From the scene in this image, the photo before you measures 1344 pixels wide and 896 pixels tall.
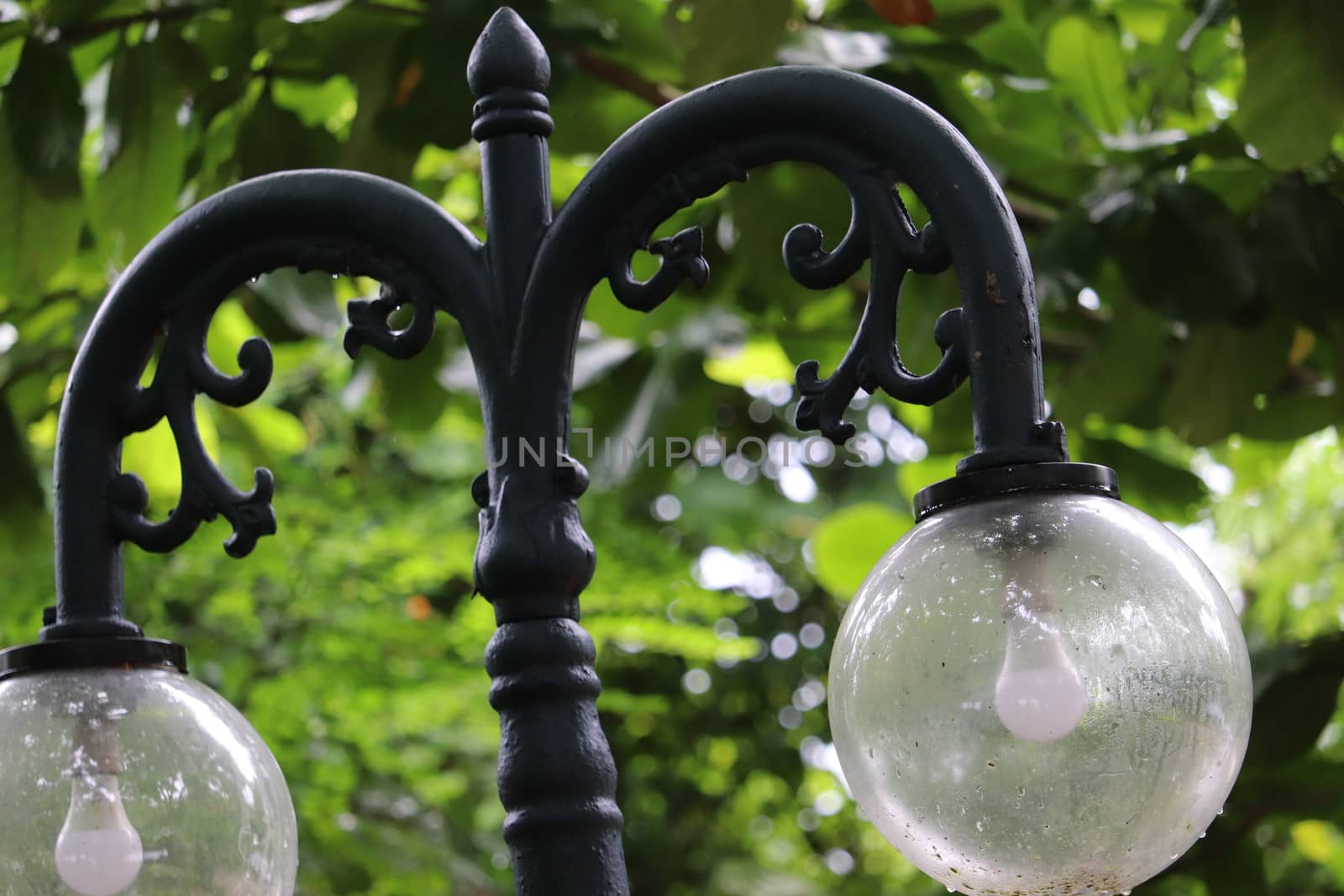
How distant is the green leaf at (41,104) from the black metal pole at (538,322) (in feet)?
2.32

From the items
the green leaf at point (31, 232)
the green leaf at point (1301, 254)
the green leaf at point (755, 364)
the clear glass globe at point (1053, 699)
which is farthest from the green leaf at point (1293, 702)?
the green leaf at point (31, 232)

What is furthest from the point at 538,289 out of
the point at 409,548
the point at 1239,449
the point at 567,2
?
the point at 409,548

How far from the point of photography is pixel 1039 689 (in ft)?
3.74

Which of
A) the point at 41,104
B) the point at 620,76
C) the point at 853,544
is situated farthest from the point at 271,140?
the point at 853,544

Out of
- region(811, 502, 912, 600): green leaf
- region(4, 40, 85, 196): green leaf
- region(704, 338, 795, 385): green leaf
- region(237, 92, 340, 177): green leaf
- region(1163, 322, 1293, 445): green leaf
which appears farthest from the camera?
region(811, 502, 912, 600): green leaf

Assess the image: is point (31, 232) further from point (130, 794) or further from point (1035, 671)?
point (1035, 671)

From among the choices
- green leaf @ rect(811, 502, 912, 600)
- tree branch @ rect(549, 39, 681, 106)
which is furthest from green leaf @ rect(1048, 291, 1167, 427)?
green leaf @ rect(811, 502, 912, 600)

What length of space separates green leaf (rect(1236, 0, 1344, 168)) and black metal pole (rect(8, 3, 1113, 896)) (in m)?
0.90

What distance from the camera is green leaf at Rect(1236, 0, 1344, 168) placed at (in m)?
1.98

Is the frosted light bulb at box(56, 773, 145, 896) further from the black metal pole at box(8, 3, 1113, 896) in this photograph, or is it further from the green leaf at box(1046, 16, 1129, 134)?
the green leaf at box(1046, 16, 1129, 134)

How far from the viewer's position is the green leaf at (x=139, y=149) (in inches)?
91.0

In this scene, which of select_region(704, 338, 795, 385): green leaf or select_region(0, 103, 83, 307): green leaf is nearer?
select_region(0, 103, 83, 307): green leaf

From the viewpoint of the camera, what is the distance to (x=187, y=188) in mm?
2727

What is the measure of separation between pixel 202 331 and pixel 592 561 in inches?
19.7
